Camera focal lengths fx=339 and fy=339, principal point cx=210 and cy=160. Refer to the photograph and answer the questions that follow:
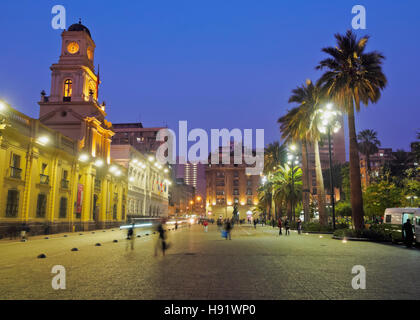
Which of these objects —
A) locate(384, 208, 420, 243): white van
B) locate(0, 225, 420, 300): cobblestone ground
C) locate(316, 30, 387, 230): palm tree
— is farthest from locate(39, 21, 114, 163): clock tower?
locate(0, 225, 420, 300): cobblestone ground

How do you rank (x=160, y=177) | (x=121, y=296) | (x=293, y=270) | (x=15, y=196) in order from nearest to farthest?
(x=121, y=296) < (x=293, y=270) < (x=15, y=196) < (x=160, y=177)

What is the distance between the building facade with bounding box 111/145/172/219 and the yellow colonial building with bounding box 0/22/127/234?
13.2 ft

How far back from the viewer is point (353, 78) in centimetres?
2647

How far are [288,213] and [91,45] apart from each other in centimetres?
3814

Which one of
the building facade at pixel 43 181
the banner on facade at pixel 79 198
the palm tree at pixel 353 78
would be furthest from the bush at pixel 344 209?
the banner on facade at pixel 79 198

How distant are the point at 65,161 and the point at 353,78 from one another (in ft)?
91.1

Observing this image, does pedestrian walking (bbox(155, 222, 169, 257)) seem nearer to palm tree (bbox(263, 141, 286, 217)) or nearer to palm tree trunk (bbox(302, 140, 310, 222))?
palm tree trunk (bbox(302, 140, 310, 222))

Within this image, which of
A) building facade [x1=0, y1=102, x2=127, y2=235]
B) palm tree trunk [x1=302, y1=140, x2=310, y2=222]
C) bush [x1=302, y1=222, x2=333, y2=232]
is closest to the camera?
building facade [x1=0, y1=102, x2=127, y2=235]

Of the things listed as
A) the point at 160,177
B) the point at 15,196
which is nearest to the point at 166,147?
the point at 160,177

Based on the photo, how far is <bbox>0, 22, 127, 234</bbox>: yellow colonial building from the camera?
26125 millimetres

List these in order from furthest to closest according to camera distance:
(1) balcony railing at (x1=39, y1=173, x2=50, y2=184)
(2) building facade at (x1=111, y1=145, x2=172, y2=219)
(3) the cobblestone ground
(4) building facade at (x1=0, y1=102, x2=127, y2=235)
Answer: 1. (2) building facade at (x1=111, y1=145, x2=172, y2=219)
2. (1) balcony railing at (x1=39, y1=173, x2=50, y2=184)
3. (4) building facade at (x1=0, y1=102, x2=127, y2=235)
4. (3) the cobblestone ground

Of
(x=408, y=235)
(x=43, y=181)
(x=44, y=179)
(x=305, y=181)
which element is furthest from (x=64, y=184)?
(x=408, y=235)
